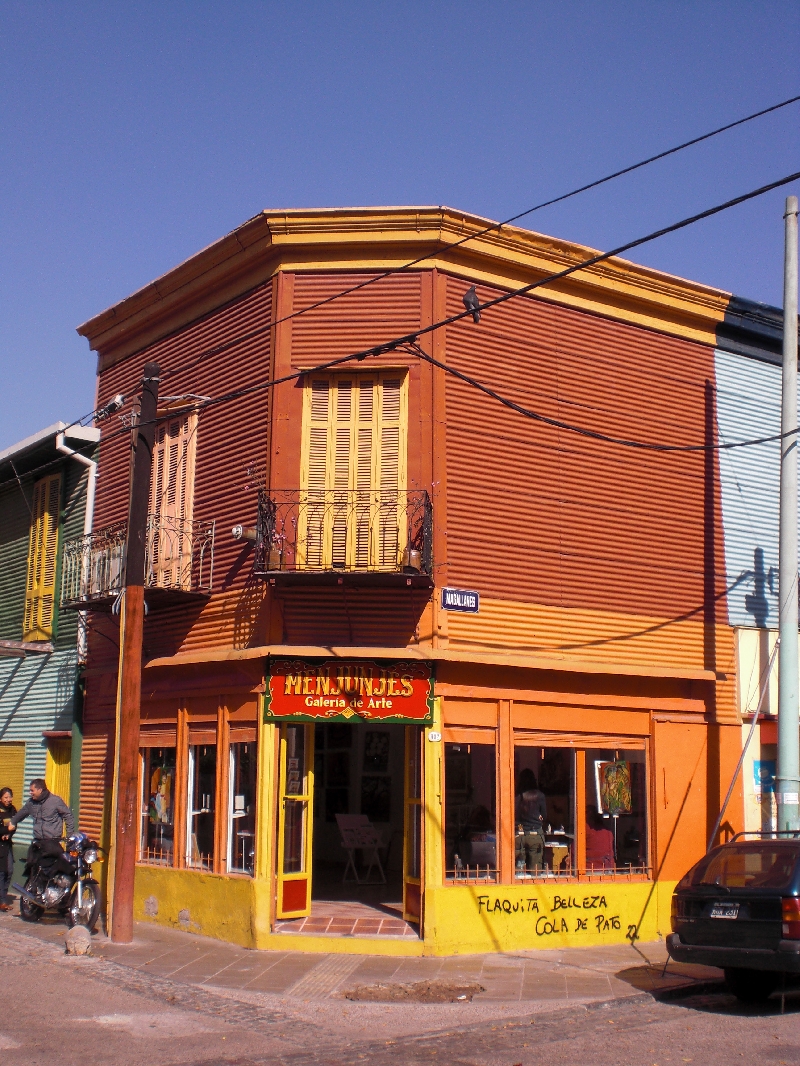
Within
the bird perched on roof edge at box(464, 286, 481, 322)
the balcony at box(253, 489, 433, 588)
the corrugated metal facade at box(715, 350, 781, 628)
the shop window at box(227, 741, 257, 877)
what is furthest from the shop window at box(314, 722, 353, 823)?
the bird perched on roof edge at box(464, 286, 481, 322)

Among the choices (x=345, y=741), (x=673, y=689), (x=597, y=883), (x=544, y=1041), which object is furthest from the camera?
(x=345, y=741)

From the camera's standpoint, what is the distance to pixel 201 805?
1417cm

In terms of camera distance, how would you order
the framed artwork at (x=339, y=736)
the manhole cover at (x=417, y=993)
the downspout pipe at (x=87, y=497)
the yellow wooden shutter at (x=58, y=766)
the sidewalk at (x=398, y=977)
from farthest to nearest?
the framed artwork at (x=339, y=736) → the yellow wooden shutter at (x=58, y=766) → the downspout pipe at (x=87, y=497) → the manhole cover at (x=417, y=993) → the sidewalk at (x=398, y=977)

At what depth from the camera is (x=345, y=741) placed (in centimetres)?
1925

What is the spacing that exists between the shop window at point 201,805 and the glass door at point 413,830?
246 cm

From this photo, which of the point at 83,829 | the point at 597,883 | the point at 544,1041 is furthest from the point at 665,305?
the point at 83,829

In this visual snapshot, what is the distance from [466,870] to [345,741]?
22.0ft

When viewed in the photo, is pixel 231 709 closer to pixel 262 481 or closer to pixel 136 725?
pixel 136 725

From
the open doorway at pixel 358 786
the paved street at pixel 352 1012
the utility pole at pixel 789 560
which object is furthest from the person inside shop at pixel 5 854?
the utility pole at pixel 789 560

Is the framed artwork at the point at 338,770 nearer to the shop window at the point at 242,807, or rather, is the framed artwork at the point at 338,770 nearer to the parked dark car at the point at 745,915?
the shop window at the point at 242,807

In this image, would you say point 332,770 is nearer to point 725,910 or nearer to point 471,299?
point 471,299

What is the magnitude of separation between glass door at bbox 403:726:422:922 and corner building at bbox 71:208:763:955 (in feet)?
0.17

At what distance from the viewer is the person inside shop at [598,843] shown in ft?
45.2

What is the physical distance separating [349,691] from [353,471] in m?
2.64
